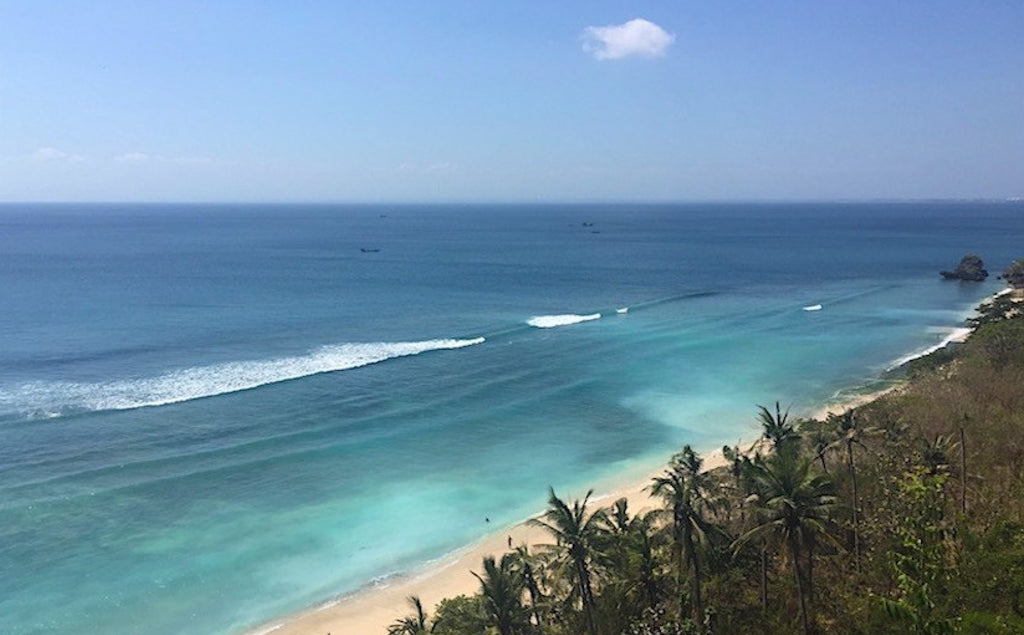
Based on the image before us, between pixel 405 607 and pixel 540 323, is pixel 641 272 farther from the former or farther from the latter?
pixel 405 607

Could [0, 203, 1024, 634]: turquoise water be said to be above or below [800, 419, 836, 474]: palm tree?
below

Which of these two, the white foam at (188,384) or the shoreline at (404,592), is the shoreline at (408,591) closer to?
the shoreline at (404,592)

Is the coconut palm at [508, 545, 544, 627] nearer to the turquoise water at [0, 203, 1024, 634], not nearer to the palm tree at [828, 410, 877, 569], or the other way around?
the palm tree at [828, 410, 877, 569]

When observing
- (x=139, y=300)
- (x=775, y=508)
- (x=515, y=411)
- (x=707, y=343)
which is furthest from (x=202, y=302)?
(x=775, y=508)

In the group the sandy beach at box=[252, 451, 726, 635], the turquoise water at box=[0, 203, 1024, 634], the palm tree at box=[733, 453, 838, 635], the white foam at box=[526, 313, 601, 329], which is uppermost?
the palm tree at box=[733, 453, 838, 635]

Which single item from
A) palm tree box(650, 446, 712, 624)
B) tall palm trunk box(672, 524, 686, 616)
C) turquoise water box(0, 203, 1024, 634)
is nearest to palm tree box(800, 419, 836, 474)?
palm tree box(650, 446, 712, 624)

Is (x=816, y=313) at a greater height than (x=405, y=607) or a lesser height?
greater

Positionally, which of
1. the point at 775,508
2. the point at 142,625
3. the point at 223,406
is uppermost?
the point at 775,508

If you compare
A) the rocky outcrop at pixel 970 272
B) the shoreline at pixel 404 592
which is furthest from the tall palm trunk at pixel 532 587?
the rocky outcrop at pixel 970 272
